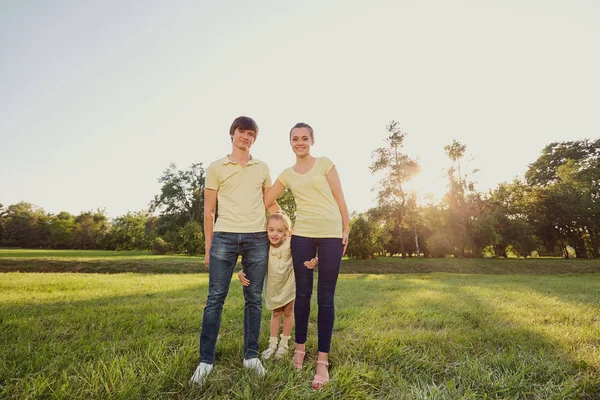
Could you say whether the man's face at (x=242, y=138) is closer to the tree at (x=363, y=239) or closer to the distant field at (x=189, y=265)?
the distant field at (x=189, y=265)

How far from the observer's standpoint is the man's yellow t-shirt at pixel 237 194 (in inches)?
119

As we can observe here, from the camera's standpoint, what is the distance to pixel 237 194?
3.10 metres

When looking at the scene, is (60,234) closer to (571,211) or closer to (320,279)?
(320,279)

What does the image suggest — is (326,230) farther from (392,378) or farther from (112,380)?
(112,380)

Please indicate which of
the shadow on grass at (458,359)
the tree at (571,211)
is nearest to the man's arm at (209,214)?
the shadow on grass at (458,359)

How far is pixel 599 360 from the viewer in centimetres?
291

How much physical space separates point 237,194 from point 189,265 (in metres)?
17.4

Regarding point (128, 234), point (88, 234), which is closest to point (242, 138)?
point (128, 234)

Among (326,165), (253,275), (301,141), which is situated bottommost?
(253,275)

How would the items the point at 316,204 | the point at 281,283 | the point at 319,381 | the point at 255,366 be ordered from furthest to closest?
1. the point at 281,283
2. the point at 316,204
3. the point at 255,366
4. the point at 319,381

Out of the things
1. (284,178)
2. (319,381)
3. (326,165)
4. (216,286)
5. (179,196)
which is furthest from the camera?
(179,196)

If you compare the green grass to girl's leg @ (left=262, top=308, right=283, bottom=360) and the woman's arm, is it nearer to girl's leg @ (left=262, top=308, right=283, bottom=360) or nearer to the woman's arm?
girl's leg @ (left=262, top=308, right=283, bottom=360)

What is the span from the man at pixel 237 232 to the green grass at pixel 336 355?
1.35ft

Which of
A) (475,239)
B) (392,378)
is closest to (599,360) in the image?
(392,378)
